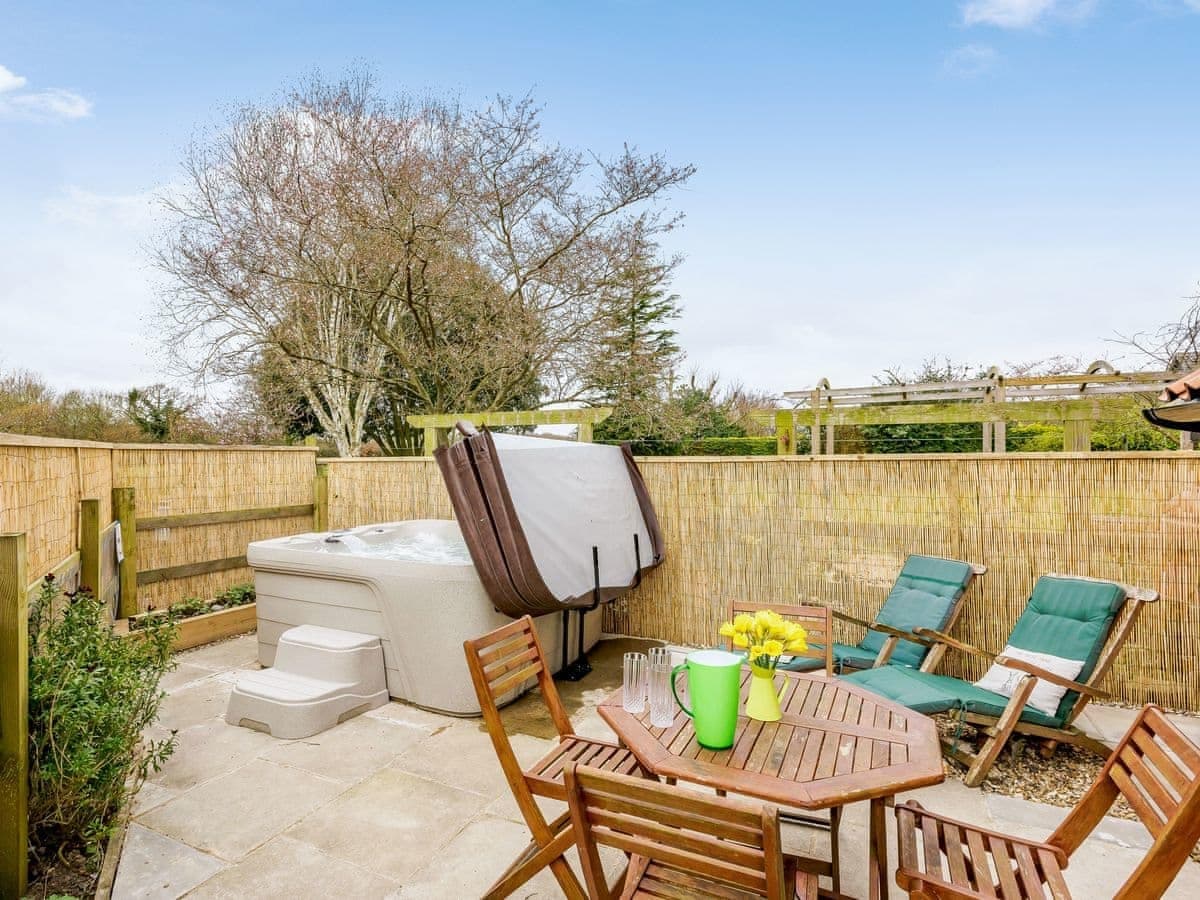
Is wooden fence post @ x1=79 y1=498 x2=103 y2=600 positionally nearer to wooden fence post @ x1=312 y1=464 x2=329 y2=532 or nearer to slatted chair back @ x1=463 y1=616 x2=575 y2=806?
wooden fence post @ x1=312 y1=464 x2=329 y2=532

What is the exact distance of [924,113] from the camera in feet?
20.6

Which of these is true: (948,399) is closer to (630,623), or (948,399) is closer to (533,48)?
(630,623)

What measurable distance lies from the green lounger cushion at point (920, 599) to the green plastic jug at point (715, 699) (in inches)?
87.9

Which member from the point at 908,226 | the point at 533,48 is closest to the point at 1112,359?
the point at 908,226

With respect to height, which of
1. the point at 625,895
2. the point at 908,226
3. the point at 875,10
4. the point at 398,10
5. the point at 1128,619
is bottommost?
the point at 625,895

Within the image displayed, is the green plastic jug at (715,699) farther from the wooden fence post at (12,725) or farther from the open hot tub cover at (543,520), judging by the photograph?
the wooden fence post at (12,725)

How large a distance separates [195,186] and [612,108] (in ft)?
20.3

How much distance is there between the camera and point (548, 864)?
6.02 ft

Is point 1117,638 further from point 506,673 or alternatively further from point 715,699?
point 506,673

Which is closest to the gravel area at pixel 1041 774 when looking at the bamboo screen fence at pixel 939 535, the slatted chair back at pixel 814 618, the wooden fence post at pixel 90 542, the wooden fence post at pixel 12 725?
the slatted chair back at pixel 814 618

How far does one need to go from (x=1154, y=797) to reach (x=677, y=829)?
1173 millimetres

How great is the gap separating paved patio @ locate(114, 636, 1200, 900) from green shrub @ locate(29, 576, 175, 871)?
0.24 metres

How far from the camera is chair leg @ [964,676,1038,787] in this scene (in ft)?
9.09

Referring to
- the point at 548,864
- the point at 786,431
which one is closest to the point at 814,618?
the point at 548,864
